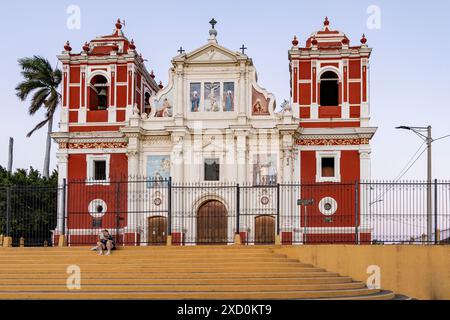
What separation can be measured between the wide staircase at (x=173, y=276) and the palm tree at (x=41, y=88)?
2639 cm

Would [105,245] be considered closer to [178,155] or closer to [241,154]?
[178,155]

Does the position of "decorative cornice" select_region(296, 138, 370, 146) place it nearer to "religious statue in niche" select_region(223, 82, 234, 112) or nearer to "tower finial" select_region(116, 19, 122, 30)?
"religious statue in niche" select_region(223, 82, 234, 112)

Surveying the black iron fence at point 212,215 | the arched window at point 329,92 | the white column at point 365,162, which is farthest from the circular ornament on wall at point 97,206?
the white column at point 365,162

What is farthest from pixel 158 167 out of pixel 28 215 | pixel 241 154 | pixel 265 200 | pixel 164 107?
pixel 28 215

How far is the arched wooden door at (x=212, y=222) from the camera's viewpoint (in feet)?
109

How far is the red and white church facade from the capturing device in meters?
33.7

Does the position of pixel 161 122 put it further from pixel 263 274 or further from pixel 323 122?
pixel 263 274

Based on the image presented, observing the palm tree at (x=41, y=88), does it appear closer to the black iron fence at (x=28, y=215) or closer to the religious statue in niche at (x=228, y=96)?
the black iron fence at (x=28, y=215)

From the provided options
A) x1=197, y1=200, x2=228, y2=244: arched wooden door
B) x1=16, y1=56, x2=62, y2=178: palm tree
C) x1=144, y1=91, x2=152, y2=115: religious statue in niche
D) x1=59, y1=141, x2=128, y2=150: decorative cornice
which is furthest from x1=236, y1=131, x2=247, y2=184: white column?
x1=16, y1=56, x2=62, y2=178: palm tree

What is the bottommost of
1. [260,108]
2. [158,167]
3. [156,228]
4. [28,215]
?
[156,228]

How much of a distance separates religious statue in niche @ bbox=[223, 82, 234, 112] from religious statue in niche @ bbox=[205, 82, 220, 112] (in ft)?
1.10

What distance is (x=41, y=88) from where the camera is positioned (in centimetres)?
4866

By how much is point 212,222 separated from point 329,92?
342 inches
